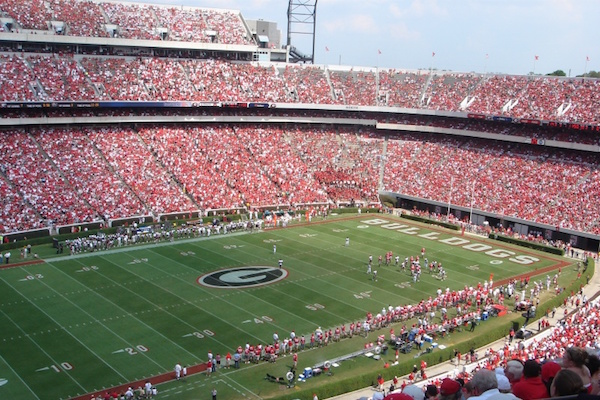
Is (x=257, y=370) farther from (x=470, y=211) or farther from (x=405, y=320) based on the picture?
(x=470, y=211)

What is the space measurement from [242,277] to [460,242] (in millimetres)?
18192

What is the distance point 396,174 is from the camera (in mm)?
57688

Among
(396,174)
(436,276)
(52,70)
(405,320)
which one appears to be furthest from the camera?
(396,174)

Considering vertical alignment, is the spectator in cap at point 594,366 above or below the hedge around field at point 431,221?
above

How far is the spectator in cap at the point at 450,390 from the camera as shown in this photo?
6465 millimetres

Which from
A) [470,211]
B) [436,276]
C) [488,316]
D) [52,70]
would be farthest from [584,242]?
[52,70]

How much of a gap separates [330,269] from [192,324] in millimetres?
11062

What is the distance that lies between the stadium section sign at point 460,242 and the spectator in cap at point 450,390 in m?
36.1

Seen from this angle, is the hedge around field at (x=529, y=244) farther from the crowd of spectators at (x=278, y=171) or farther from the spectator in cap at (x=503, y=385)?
the spectator in cap at (x=503, y=385)

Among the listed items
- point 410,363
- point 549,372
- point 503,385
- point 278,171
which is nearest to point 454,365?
point 410,363

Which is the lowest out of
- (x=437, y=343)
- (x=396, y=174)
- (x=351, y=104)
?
(x=437, y=343)

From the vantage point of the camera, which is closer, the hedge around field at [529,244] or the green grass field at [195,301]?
the green grass field at [195,301]

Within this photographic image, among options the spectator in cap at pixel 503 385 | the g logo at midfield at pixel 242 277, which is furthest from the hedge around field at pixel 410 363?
the spectator in cap at pixel 503 385

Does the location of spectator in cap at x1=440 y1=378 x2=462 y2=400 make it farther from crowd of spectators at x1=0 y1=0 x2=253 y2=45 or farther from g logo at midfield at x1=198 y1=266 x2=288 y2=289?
crowd of spectators at x1=0 y1=0 x2=253 y2=45
